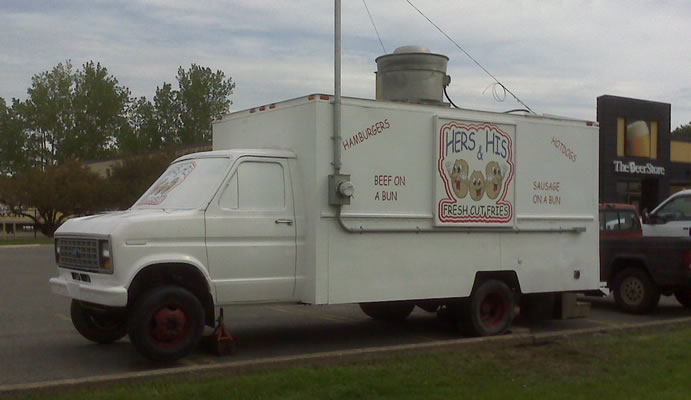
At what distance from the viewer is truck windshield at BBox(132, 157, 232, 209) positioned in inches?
345

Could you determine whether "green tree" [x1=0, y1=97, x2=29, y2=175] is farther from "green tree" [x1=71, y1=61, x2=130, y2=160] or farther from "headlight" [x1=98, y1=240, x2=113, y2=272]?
"headlight" [x1=98, y1=240, x2=113, y2=272]

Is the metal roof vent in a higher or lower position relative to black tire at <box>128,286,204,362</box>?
higher

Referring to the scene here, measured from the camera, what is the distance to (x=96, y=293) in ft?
26.4

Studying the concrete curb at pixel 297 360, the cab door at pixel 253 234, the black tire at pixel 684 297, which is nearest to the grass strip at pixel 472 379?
the concrete curb at pixel 297 360

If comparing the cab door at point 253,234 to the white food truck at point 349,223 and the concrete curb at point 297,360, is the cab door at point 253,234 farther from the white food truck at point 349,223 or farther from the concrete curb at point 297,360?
the concrete curb at point 297,360

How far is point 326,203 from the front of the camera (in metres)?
9.07

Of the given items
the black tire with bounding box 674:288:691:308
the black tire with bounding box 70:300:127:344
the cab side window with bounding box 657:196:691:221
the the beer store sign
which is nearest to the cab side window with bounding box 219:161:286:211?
the black tire with bounding box 70:300:127:344

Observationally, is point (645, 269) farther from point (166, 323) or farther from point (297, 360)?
point (166, 323)

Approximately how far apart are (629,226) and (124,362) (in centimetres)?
1038

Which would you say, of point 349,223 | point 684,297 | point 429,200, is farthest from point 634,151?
point 349,223

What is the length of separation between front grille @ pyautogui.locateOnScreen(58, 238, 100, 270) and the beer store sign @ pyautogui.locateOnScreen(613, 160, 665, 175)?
33254mm

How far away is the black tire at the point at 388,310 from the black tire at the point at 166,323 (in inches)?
143

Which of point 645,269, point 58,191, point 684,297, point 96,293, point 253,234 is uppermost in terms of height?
point 58,191

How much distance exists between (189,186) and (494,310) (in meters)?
4.29
